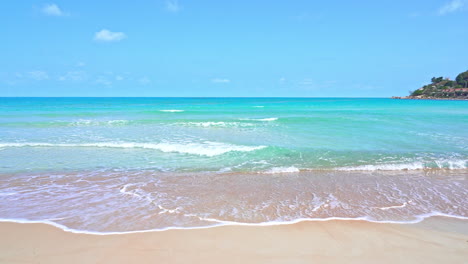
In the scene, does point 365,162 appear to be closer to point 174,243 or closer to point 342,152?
point 342,152

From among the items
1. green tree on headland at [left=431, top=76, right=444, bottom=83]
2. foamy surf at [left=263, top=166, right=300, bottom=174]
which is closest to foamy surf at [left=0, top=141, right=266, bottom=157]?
foamy surf at [left=263, top=166, right=300, bottom=174]

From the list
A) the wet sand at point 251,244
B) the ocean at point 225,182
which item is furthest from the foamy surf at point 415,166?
the wet sand at point 251,244

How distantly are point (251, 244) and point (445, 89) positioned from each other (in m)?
119

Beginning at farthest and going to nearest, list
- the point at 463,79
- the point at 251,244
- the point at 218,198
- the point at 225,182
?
the point at 463,79
the point at 225,182
the point at 218,198
the point at 251,244

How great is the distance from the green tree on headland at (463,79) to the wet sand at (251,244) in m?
118

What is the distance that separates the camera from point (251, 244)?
4.32 meters

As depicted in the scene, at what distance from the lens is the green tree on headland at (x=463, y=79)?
318 ft

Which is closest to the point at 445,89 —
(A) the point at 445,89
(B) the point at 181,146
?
(A) the point at 445,89

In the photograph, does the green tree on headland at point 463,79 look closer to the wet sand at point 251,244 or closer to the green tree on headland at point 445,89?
the green tree on headland at point 445,89

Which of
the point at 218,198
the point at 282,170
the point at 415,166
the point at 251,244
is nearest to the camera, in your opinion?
the point at 251,244

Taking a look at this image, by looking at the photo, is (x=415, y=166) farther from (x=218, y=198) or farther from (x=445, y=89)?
(x=445, y=89)

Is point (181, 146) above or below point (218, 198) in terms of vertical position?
above

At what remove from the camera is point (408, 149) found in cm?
1159

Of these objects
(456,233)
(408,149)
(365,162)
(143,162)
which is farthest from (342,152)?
(143,162)
